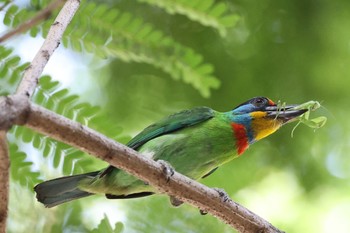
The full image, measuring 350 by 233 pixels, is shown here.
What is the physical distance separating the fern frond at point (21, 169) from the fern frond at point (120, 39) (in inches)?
15.0

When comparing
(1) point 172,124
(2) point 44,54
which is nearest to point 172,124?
(1) point 172,124

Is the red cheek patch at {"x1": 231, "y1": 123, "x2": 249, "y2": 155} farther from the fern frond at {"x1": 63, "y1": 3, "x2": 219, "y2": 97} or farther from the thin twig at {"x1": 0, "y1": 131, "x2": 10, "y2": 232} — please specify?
the thin twig at {"x1": 0, "y1": 131, "x2": 10, "y2": 232}

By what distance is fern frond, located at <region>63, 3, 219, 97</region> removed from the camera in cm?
195

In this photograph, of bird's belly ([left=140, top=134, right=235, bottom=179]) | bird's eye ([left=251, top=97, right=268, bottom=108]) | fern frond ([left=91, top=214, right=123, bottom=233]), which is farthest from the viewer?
bird's eye ([left=251, top=97, right=268, bottom=108])

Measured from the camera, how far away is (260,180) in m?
2.51

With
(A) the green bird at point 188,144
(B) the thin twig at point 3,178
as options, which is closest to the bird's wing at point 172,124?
(A) the green bird at point 188,144

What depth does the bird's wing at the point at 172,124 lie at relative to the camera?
214cm

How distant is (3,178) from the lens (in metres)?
1.13

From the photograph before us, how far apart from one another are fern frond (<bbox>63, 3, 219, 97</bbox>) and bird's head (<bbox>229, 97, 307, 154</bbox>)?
297mm

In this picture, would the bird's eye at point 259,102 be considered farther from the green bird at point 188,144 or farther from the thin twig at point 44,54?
the thin twig at point 44,54

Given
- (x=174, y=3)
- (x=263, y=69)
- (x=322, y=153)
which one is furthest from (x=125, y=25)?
(x=322, y=153)

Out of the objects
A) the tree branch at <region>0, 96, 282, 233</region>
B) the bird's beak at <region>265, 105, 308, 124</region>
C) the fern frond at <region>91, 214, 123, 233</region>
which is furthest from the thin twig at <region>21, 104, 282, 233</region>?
the bird's beak at <region>265, 105, 308, 124</region>

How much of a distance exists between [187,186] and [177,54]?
0.66 meters

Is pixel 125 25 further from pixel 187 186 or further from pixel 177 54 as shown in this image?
pixel 187 186
